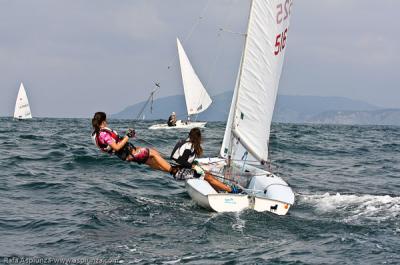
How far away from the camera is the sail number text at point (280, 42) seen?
11.9m

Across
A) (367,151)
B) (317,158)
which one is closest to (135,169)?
(317,158)

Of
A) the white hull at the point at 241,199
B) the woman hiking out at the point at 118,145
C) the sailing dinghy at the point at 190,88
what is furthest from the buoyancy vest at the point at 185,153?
the sailing dinghy at the point at 190,88

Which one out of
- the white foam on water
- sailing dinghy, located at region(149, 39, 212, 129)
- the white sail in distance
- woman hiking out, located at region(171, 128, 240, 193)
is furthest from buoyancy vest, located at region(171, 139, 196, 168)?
the white sail in distance

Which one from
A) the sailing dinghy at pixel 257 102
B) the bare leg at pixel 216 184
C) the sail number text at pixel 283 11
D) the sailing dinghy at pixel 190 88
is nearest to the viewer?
the bare leg at pixel 216 184

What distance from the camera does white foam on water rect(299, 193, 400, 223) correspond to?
33.5ft

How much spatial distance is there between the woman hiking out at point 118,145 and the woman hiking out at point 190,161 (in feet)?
0.70

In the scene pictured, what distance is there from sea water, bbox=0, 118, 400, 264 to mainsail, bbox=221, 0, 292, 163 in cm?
187

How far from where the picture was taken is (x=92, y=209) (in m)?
10.1

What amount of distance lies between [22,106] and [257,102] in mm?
49823

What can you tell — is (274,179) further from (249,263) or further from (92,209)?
(249,263)

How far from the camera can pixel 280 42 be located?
12000 millimetres

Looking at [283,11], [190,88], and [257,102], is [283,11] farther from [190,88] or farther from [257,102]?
[190,88]

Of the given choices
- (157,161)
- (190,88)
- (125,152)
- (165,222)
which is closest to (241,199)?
(165,222)

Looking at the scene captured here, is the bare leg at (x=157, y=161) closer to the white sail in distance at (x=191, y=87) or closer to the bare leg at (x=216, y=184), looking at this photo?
the bare leg at (x=216, y=184)
